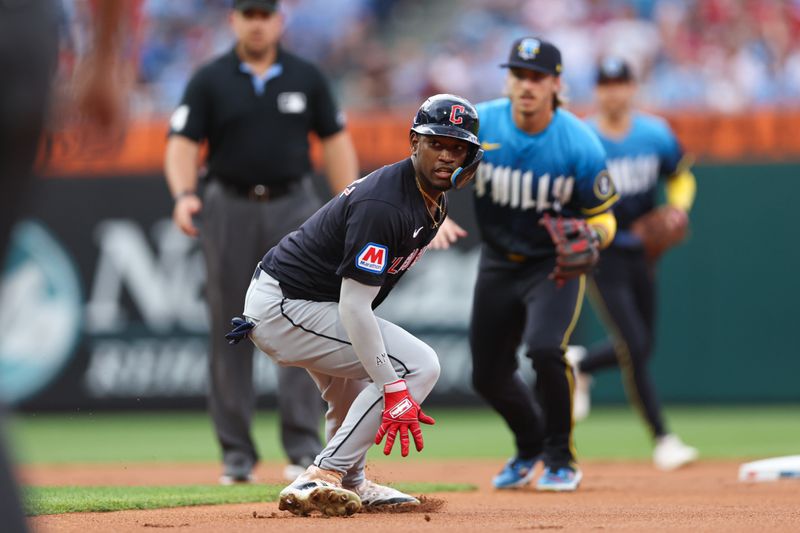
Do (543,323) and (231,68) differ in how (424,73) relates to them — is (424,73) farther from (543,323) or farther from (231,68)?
(543,323)

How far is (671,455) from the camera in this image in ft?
28.2

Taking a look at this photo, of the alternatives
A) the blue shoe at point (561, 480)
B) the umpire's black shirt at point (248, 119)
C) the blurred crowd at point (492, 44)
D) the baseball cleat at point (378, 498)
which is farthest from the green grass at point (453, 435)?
the baseball cleat at point (378, 498)

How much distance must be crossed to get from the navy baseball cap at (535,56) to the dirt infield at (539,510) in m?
2.32

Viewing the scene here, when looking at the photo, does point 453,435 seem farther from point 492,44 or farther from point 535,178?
point 492,44

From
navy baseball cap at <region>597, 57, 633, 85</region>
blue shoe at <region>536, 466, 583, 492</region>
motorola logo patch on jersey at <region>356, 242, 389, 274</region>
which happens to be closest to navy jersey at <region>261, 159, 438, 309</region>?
motorola logo patch on jersey at <region>356, 242, 389, 274</region>

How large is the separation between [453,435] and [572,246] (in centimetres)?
476

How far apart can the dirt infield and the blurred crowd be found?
6300 mm

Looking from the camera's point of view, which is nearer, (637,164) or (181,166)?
(181,166)

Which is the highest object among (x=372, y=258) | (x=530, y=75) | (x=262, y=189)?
(x=530, y=75)

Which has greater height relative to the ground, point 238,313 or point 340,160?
point 340,160

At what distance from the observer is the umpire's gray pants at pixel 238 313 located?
786 cm

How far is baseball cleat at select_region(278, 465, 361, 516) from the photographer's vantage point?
17.9 ft

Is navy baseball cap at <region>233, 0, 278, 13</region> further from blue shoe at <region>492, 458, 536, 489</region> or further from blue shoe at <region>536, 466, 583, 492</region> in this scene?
blue shoe at <region>536, 466, 583, 492</region>

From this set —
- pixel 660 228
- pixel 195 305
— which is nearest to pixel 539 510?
pixel 660 228
